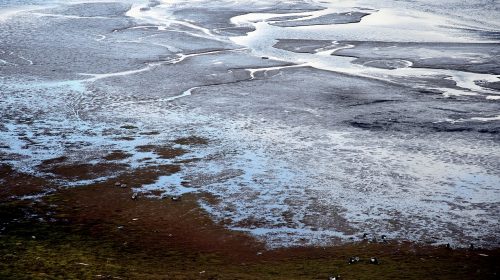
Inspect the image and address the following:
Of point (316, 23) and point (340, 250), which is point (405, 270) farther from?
point (316, 23)

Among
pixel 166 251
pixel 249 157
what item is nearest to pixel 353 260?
pixel 166 251

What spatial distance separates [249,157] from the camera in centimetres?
1449

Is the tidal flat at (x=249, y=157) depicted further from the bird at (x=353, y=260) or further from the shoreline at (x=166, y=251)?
the bird at (x=353, y=260)

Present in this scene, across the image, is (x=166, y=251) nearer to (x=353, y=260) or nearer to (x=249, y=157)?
(x=353, y=260)

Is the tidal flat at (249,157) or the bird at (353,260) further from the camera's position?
the tidal flat at (249,157)

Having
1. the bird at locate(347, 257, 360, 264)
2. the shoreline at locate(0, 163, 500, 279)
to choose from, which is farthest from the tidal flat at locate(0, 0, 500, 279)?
the bird at locate(347, 257, 360, 264)

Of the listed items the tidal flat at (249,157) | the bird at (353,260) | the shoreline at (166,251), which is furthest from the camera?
the tidal flat at (249,157)

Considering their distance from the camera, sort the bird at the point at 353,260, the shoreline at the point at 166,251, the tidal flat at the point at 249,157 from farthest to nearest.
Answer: the tidal flat at the point at 249,157
the bird at the point at 353,260
the shoreline at the point at 166,251

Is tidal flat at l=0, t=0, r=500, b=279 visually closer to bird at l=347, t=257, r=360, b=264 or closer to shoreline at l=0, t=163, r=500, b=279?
shoreline at l=0, t=163, r=500, b=279

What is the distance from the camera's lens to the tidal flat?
9.69 metres

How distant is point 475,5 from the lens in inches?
1638

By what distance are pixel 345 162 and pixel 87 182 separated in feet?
16.5

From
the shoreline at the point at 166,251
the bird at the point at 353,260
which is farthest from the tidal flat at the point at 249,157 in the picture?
the bird at the point at 353,260

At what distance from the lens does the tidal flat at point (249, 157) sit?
9.69m
